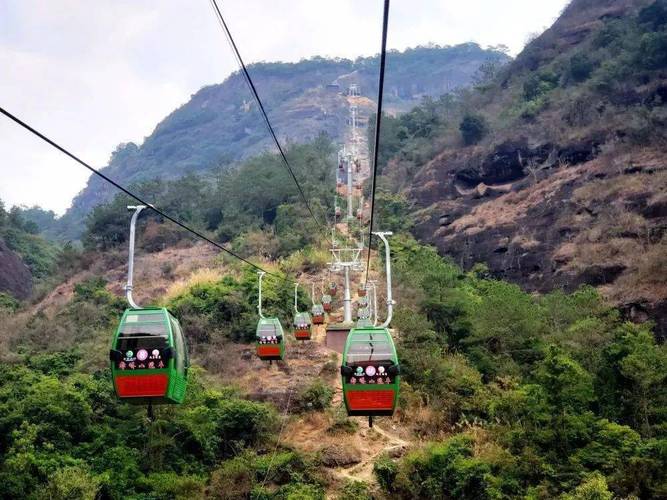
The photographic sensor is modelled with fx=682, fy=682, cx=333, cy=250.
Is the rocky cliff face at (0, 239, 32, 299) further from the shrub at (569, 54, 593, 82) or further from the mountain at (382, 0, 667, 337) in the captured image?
the shrub at (569, 54, 593, 82)

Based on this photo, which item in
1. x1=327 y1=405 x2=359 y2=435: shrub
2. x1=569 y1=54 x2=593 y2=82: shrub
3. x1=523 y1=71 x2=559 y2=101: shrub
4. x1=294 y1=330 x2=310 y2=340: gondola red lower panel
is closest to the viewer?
x1=327 y1=405 x2=359 y2=435: shrub

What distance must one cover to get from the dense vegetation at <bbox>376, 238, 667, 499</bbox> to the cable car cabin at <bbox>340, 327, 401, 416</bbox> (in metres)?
5.40

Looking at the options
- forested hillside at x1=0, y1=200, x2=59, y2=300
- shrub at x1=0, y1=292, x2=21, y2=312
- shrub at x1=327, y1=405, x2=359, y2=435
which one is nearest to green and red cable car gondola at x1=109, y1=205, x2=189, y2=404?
shrub at x1=327, y1=405, x2=359, y2=435

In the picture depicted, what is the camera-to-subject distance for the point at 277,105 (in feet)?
469

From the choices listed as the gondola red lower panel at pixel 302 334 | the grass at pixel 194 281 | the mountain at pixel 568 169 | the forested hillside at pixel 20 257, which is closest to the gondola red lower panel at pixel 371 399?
the gondola red lower panel at pixel 302 334

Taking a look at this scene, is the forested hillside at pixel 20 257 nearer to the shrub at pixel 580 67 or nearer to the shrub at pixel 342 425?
the shrub at pixel 342 425

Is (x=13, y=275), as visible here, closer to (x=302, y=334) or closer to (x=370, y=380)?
(x=302, y=334)

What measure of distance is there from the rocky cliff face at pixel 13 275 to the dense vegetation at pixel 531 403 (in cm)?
3215

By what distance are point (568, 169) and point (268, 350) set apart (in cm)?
2592

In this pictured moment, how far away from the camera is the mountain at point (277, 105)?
135375 mm

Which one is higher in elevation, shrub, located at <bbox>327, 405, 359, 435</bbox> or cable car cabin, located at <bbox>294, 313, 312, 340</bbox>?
cable car cabin, located at <bbox>294, 313, 312, 340</bbox>

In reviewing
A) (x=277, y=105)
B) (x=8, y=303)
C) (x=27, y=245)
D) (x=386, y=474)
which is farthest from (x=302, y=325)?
(x=277, y=105)

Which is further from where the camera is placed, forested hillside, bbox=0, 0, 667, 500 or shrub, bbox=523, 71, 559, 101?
shrub, bbox=523, 71, 559, 101

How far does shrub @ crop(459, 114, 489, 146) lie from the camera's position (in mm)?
47688
